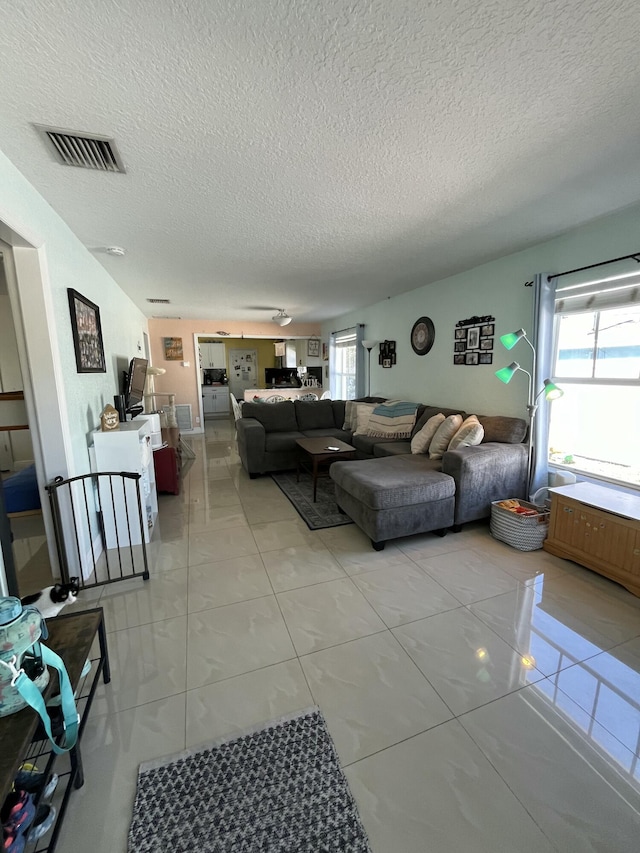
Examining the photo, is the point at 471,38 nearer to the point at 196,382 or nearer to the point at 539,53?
the point at 539,53

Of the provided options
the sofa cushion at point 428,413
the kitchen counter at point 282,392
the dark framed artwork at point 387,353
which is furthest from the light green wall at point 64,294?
the kitchen counter at point 282,392

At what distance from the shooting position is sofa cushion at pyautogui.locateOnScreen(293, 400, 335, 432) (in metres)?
5.20

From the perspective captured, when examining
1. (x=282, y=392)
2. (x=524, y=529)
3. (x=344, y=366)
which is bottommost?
(x=524, y=529)

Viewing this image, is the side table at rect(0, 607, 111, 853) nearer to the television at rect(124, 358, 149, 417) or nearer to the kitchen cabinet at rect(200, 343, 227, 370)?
the television at rect(124, 358, 149, 417)

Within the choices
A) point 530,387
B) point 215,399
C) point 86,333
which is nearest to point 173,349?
point 215,399

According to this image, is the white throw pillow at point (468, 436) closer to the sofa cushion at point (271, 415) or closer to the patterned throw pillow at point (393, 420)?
the patterned throw pillow at point (393, 420)

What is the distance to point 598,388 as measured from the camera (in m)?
2.74

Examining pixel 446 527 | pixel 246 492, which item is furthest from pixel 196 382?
pixel 446 527

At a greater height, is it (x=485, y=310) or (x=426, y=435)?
(x=485, y=310)

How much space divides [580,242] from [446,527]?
2425 millimetres

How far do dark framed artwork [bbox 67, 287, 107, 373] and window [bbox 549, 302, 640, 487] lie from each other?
3.73 meters

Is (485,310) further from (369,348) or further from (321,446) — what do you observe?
(369,348)

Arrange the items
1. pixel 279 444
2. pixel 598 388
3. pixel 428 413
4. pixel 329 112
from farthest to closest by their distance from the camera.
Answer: pixel 279 444
pixel 428 413
pixel 598 388
pixel 329 112

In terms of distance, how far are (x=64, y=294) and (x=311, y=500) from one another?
8.58 feet
